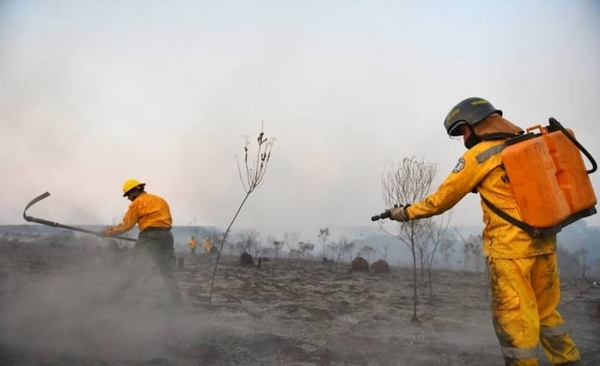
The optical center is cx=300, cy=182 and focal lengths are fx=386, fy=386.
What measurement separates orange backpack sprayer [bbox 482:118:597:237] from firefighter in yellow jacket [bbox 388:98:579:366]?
0.10m

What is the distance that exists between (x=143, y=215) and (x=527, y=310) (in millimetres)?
5532

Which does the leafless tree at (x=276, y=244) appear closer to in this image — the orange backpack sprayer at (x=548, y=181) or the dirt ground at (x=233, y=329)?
the dirt ground at (x=233, y=329)

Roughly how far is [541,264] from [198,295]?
679 centimetres

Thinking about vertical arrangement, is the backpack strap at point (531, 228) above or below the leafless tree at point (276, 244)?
above

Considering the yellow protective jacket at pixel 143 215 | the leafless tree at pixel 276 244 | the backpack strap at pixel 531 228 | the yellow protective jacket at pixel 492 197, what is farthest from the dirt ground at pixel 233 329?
the leafless tree at pixel 276 244

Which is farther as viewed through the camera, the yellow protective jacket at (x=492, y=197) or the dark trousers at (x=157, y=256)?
the dark trousers at (x=157, y=256)

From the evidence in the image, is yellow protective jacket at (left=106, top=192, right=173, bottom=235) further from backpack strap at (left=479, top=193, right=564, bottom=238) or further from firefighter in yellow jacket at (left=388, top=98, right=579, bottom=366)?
backpack strap at (left=479, top=193, right=564, bottom=238)

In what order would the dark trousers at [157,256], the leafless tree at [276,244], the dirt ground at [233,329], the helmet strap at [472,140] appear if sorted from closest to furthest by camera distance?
the helmet strap at [472,140] → the dirt ground at [233,329] → the dark trousers at [157,256] → the leafless tree at [276,244]

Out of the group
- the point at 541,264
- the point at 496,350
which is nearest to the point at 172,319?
the point at 496,350

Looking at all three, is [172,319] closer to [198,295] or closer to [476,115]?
[198,295]

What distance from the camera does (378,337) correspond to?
5.29m

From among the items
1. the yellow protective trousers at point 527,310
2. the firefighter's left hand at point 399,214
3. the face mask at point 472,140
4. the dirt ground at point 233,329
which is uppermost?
the face mask at point 472,140

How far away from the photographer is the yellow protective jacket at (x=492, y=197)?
2.71 metres

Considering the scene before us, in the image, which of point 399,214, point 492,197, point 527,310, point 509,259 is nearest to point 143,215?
point 399,214
